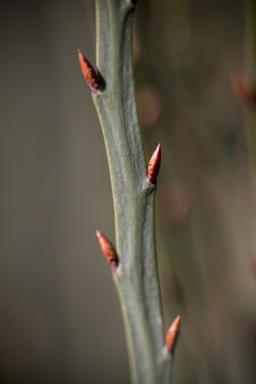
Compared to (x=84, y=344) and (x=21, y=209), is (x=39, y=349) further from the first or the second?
→ (x=21, y=209)

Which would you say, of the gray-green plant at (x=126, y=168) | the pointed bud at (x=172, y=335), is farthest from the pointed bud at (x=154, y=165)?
the pointed bud at (x=172, y=335)

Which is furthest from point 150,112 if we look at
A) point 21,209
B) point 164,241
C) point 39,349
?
point 39,349

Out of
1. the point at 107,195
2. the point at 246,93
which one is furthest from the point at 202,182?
the point at 107,195

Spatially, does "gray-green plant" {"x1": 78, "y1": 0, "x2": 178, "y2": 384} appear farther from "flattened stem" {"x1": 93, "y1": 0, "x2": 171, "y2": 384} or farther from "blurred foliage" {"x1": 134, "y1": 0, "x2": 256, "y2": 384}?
"blurred foliage" {"x1": 134, "y1": 0, "x2": 256, "y2": 384}

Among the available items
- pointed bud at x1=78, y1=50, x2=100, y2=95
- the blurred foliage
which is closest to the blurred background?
the blurred foliage

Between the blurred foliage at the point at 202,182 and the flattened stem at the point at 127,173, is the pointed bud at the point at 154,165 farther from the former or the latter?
the blurred foliage at the point at 202,182

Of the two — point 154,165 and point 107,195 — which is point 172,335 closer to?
point 154,165

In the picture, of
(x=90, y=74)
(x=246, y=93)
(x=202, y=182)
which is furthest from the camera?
(x=202, y=182)

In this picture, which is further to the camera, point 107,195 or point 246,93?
point 107,195
